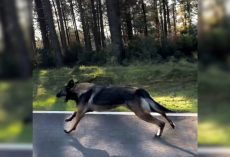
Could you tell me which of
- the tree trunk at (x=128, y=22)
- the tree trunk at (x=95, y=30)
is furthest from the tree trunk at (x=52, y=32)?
the tree trunk at (x=128, y=22)

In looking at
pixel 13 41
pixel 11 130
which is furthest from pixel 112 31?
pixel 11 130

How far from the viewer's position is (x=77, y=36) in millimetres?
2426

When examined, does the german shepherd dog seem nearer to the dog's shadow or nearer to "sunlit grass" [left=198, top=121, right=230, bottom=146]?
the dog's shadow

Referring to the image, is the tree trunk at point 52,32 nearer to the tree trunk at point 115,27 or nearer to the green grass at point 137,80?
the green grass at point 137,80

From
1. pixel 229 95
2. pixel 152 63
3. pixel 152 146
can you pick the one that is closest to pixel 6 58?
pixel 152 63

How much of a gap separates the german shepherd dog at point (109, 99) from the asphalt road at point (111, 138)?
0.05 metres

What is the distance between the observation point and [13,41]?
7.19 ft

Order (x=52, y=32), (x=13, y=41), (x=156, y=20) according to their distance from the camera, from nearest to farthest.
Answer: (x=13, y=41) → (x=156, y=20) → (x=52, y=32)

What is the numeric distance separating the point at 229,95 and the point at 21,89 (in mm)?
1181

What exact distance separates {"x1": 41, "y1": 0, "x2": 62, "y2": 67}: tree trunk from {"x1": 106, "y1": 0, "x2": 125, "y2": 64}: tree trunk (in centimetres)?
37

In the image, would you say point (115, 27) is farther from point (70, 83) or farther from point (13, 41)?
point (13, 41)

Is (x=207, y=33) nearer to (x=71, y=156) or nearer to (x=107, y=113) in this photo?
(x=107, y=113)

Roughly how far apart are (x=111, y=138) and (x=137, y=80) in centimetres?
43

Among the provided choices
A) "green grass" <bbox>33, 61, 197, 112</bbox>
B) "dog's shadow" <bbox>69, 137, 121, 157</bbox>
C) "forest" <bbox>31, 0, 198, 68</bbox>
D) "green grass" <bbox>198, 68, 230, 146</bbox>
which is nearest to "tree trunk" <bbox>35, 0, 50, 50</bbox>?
"forest" <bbox>31, 0, 198, 68</bbox>
